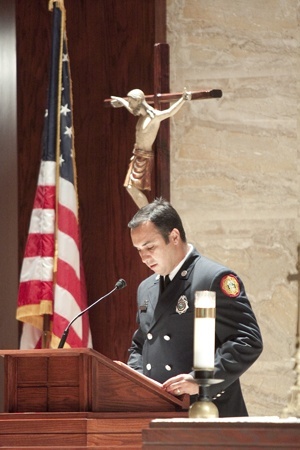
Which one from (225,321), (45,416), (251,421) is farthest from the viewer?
(225,321)

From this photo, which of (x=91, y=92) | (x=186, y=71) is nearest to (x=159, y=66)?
(x=186, y=71)

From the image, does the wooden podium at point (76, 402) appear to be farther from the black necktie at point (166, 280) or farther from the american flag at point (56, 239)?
the american flag at point (56, 239)

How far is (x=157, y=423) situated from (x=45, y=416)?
136cm

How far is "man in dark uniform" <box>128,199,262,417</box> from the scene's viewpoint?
3.96m

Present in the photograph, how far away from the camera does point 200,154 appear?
593cm

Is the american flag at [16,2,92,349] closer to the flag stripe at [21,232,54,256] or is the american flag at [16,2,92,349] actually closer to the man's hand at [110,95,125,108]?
the flag stripe at [21,232,54,256]

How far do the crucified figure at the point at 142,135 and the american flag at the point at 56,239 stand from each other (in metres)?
0.53

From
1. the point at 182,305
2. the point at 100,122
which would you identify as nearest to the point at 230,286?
the point at 182,305

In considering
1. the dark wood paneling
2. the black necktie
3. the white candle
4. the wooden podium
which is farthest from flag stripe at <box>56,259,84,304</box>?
the white candle

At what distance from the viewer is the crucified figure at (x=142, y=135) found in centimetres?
543

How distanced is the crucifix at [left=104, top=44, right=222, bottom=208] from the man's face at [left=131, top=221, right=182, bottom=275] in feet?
4.08

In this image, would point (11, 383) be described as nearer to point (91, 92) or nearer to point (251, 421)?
point (251, 421)

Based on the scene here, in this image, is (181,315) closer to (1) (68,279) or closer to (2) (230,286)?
(2) (230,286)

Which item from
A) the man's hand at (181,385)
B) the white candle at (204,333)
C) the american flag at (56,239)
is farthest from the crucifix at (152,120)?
the white candle at (204,333)
